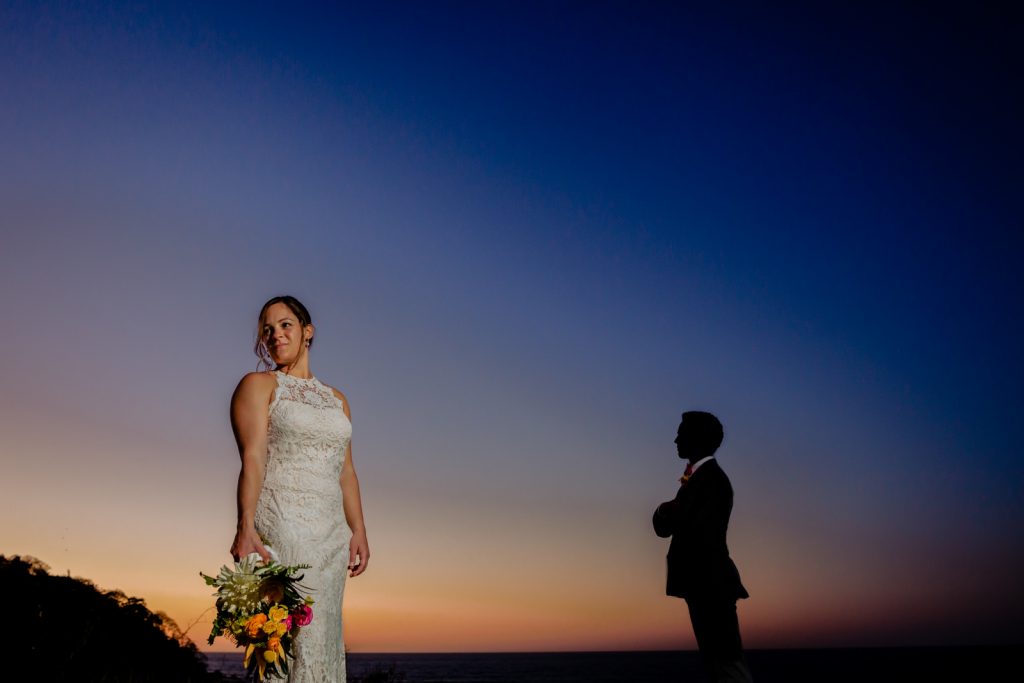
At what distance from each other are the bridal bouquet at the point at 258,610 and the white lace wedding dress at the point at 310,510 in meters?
0.48

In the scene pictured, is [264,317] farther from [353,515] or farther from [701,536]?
[701,536]

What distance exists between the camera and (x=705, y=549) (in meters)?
5.27

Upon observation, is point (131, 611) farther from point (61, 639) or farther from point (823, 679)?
point (823, 679)

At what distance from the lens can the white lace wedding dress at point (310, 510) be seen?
4.28 meters

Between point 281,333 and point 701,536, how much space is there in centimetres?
315

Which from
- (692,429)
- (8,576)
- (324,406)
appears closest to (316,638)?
(324,406)

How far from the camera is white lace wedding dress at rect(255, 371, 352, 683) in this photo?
428 cm

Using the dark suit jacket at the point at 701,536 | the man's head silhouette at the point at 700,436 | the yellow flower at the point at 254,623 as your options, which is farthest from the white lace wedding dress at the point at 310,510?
the man's head silhouette at the point at 700,436

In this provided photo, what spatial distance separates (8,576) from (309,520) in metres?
6.85

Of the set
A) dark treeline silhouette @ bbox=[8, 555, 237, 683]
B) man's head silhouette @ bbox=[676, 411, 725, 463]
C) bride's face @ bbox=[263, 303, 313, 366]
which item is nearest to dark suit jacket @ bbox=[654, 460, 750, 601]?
man's head silhouette @ bbox=[676, 411, 725, 463]

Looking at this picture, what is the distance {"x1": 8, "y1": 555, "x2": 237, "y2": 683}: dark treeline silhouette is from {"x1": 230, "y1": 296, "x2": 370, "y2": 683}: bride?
9.14ft

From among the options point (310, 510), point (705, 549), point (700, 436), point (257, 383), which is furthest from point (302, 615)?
point (700, 436)

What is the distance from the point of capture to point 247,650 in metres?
3.73

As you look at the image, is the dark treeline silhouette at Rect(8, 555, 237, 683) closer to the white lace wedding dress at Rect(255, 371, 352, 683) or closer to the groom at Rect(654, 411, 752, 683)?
the white lace wedding dress at Rect(255, 371, 352, 683)
